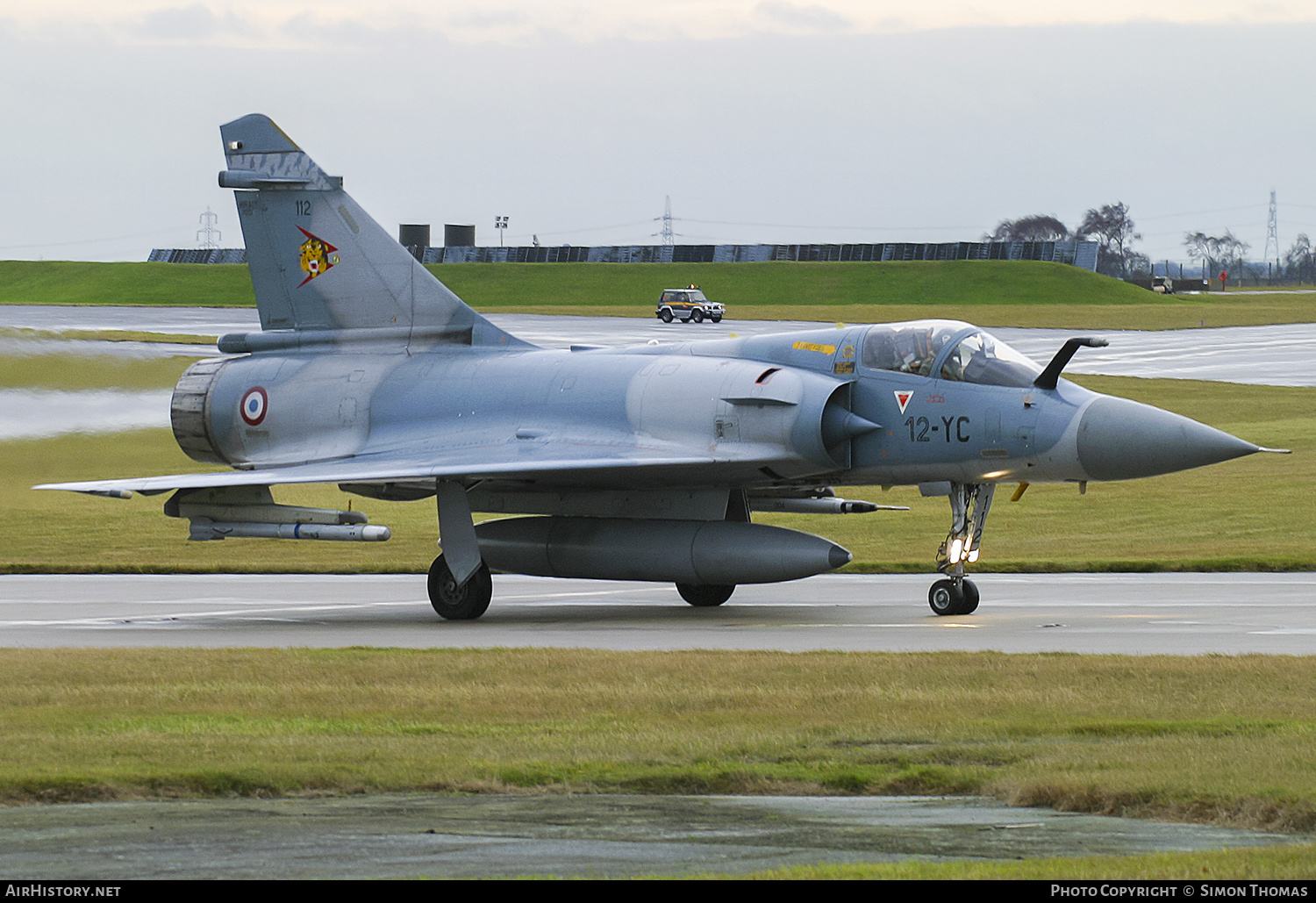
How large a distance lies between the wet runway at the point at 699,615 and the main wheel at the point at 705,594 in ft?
0.78

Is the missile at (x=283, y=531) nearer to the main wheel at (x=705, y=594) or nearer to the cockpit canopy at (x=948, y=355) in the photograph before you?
the main wheel at (x=705, y=594)

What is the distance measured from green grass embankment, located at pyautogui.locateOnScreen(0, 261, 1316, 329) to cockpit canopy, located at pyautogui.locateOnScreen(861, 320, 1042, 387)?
6566cm

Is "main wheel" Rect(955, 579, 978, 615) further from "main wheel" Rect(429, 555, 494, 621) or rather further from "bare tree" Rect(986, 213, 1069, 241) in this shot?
"bare tree" Rect(986, 213, 1069, 241)

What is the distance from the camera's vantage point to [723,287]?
105 metres

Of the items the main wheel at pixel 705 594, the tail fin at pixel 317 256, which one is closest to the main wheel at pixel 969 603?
the main wheel at pixel 705 594

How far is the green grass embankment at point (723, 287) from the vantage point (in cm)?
9525

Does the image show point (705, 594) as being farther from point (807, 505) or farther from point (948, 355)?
point (948, 355)

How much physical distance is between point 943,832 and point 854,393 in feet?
36.5

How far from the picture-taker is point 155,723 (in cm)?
1015
